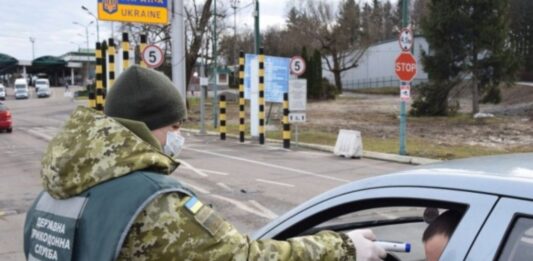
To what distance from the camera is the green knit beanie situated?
1.86m

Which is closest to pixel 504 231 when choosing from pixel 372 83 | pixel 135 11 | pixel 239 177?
pixel 239 177

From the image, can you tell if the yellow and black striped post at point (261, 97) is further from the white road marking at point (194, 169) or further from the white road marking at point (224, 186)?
the white road marking at point (224, 186)

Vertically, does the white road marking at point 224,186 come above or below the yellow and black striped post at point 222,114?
below

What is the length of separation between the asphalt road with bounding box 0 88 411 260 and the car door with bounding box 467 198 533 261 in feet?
17.3

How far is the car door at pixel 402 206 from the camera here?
1.56m

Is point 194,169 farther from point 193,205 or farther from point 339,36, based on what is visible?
point 339,36

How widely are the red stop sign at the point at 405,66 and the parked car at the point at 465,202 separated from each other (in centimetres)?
1172

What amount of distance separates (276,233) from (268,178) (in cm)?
835

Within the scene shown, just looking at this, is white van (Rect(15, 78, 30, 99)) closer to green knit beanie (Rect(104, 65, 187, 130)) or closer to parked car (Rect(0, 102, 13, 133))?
parked car (Rect(0, 102, 13, 133))

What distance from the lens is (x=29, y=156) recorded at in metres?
14.7

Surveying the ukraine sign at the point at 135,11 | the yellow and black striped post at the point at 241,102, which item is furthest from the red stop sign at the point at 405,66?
the ukraine sign at the point at 135,11

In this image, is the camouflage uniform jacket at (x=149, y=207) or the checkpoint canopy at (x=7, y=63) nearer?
the camouflage uniform jacket at (x=149, y=207)

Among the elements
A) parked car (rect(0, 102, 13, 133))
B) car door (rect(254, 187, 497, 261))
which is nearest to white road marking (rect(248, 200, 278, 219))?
car door (rect(254, 187, 497, 261))

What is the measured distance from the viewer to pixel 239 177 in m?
10.8
